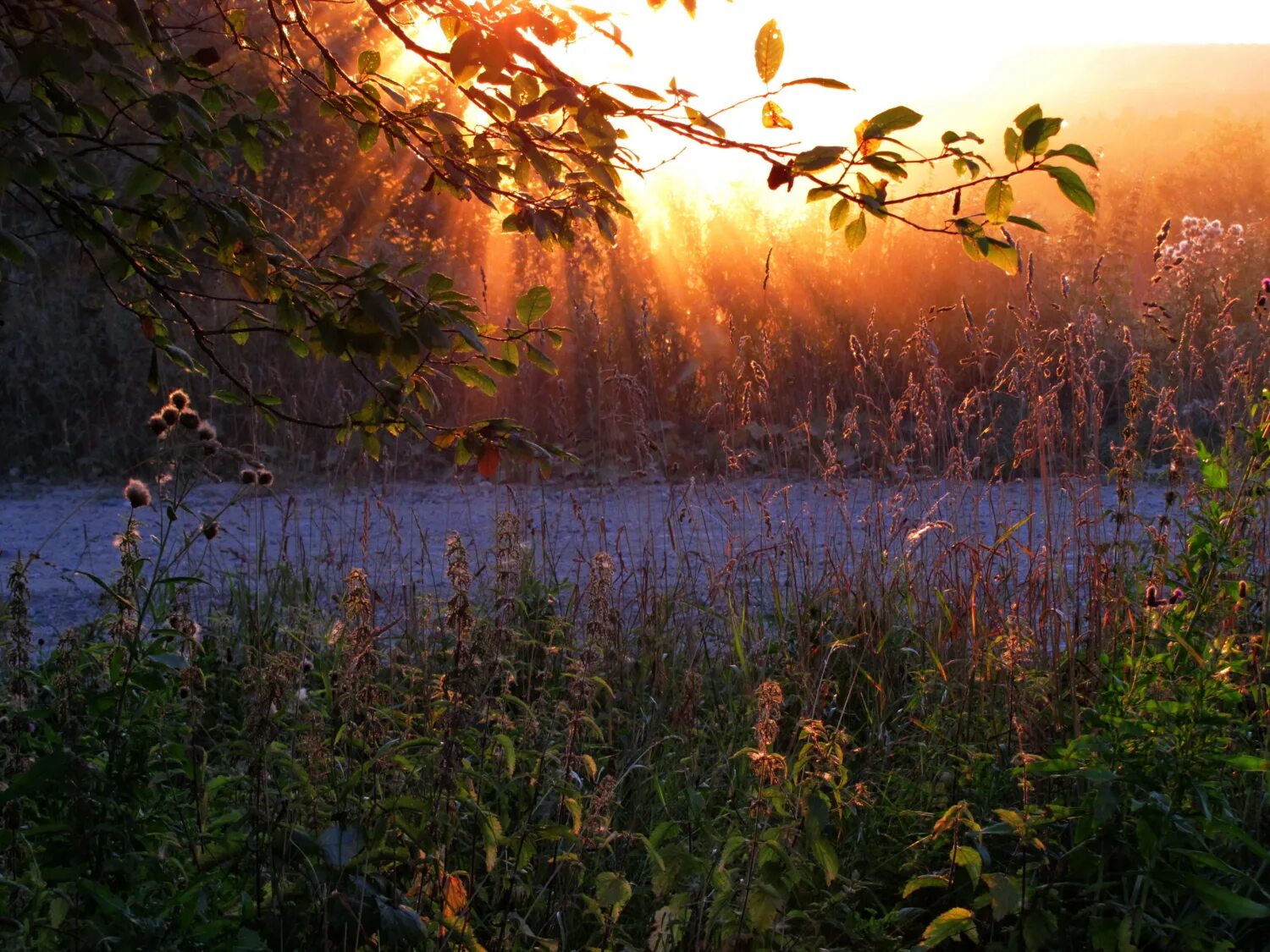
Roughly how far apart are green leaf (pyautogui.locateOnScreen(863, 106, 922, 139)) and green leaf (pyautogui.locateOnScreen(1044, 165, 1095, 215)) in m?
0.23

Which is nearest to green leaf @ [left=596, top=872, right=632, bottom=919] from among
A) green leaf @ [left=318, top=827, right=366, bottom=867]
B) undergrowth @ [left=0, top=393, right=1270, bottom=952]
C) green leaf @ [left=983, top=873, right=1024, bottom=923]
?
undergrowth @ [left=0, top=393, right=1270, bottom=952]

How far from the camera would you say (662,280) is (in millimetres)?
9617

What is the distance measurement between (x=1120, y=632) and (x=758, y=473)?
464 cm

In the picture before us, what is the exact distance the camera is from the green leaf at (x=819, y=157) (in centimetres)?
189

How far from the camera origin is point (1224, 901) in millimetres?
2424

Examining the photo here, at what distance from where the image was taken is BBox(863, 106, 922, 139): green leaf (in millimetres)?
1857

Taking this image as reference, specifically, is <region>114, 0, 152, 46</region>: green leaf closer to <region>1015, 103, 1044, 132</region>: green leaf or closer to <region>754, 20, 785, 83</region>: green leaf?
<region>754, 20, 785, 83</region>: green leaf

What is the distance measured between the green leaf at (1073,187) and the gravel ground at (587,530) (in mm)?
1529

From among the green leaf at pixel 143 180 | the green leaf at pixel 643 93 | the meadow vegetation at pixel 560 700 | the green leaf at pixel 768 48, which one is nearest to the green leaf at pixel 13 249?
the meadow vegetation at pixel 560 700

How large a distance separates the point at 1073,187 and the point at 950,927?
1486 millimetres

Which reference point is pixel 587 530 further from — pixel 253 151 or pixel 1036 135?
Result: pixel 1036 135

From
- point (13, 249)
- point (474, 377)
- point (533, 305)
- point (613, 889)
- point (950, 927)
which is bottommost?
point (950, 927)

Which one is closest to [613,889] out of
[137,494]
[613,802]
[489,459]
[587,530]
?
[613,802]

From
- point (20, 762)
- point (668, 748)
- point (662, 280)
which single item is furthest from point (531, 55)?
point (662, 280)
